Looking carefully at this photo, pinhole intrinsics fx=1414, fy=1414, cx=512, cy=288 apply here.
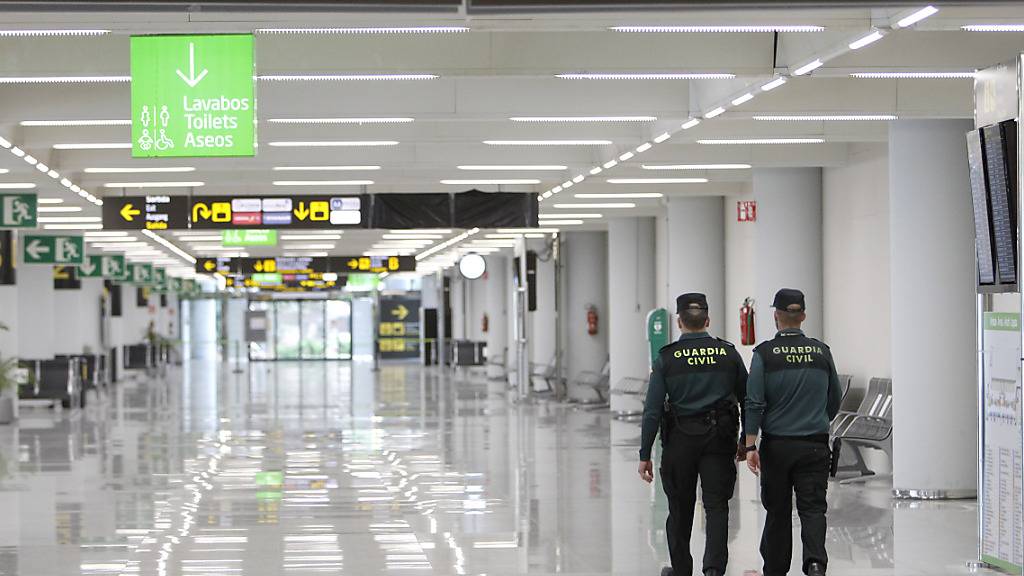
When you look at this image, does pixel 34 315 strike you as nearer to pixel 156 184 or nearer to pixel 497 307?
pixel 156 184

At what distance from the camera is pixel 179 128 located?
8.75 m

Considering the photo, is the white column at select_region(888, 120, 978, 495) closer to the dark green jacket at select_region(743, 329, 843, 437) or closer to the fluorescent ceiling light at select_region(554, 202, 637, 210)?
the dark green jacket at select_region(743, 329, 843, 437)

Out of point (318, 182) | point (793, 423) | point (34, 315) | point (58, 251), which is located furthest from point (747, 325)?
point (34, 315)


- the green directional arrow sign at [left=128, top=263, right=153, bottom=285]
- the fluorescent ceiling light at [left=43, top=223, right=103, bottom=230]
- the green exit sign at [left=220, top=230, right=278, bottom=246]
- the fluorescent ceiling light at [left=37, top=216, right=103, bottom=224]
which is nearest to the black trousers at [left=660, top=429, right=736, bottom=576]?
the green exit sign at [left=220, top=230, right=278, bottom=246]

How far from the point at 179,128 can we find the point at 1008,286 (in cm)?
500

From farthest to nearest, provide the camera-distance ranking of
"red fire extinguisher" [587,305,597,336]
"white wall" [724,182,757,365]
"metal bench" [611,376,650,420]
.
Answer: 1. "red fire extinguisher" [587,305,597,336]
2. "metal bench" [611,376,650,420]
3. "white wall" [724,182,757,365]

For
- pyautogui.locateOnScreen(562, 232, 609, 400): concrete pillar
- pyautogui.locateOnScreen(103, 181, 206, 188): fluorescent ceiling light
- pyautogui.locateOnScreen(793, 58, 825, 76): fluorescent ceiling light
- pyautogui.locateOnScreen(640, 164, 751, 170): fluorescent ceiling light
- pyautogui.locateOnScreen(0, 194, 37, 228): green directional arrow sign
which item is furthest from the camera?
pyautogui.locateOnScreen(562, 232, 609, 400): concrete pillar

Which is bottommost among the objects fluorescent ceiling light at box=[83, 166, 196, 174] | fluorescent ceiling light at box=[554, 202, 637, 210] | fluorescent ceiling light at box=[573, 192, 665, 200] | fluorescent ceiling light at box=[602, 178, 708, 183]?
fluorescent ceiling light at box=[554, 202, 637, 210]

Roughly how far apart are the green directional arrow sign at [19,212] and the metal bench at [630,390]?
922 cm

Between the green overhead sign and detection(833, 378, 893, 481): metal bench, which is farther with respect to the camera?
the green overhead sign

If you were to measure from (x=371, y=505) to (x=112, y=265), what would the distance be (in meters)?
21.1

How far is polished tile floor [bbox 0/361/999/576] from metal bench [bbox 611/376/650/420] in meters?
0.57

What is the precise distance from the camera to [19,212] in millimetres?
17734

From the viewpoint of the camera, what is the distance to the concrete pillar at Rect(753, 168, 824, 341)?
1614cm
